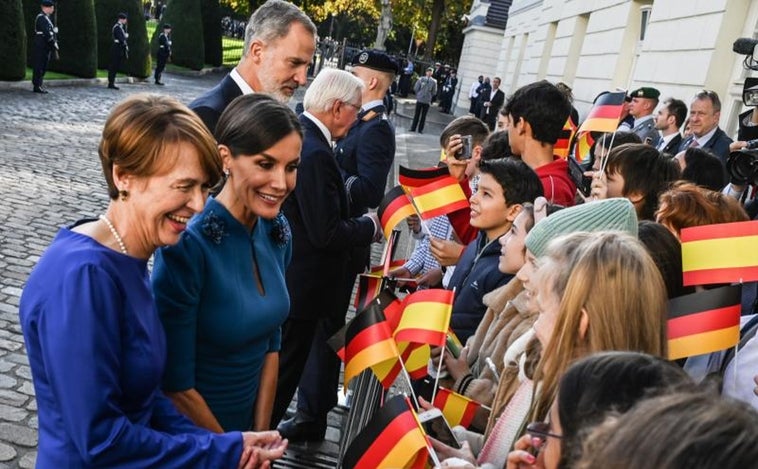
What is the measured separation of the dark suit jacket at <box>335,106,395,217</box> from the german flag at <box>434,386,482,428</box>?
2.13 meters

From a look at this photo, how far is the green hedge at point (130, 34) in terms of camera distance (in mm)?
24609

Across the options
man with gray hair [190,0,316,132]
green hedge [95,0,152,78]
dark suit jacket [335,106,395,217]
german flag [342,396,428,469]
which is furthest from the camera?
green hedge [95,0,152,78]

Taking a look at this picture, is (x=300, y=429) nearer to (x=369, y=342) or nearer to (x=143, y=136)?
(x=369, y=342)

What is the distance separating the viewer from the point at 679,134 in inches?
313

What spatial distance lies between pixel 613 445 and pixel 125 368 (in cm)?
138

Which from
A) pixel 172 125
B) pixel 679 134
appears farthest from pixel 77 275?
pixel 679 134

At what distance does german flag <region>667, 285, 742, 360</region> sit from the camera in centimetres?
272

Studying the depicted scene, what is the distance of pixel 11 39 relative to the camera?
16906mm

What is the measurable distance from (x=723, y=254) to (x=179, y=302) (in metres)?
2.02

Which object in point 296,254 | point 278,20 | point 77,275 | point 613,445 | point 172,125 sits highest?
point 278,20

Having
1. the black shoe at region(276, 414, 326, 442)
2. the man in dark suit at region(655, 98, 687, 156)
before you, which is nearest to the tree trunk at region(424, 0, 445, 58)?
the man in dark suit at region(655, 98, 687, 156)

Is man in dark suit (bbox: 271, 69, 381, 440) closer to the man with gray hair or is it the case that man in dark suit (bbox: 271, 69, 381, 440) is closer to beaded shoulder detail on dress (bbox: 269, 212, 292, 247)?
the man with gray hair

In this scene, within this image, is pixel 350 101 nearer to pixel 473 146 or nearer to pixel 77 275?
pixel 473 146

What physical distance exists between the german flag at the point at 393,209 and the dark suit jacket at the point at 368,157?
1.24 ft
